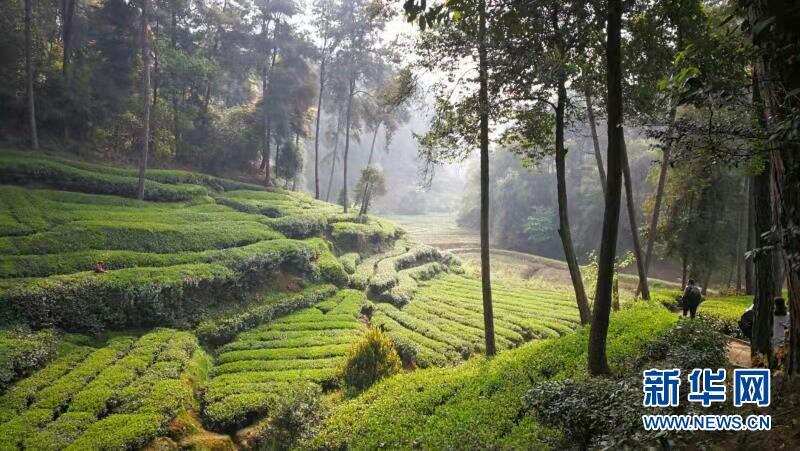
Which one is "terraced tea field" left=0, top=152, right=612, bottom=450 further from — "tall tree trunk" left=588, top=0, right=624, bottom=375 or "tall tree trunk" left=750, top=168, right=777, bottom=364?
"tall tree trunk" left=750, top=168, right=777, bottom=364

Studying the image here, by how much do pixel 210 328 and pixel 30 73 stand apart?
15.9m

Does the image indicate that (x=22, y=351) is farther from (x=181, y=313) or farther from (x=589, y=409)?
(x=589, y=409)

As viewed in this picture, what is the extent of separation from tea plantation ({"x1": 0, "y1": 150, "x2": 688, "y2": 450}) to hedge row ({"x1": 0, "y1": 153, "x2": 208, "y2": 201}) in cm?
7

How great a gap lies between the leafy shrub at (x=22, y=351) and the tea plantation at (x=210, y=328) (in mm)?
38

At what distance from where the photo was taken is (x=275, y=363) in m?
13.3

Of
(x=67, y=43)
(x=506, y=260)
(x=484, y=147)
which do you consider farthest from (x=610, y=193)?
(x=506, y=260)

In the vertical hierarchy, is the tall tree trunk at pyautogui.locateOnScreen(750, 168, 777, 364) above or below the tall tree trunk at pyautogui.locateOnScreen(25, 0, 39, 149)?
below

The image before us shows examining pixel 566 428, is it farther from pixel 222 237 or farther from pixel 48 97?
pixel 48 97

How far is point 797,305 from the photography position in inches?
205

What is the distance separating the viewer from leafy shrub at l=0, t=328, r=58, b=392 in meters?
10.2

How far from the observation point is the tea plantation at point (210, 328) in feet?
30.9

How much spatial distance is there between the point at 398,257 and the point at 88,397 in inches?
759

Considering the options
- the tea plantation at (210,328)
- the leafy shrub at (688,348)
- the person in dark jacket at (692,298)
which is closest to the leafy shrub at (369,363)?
the tea plantation at (210,328)

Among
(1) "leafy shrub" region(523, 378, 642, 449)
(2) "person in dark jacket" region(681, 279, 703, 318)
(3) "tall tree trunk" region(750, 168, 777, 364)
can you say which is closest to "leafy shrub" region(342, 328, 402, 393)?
(1) "leafy shrub" region(523, 378, 642, 449)
